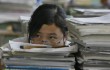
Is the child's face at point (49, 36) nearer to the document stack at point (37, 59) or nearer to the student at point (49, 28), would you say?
the student at point (49, 28)

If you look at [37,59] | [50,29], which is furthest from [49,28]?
[37,59]

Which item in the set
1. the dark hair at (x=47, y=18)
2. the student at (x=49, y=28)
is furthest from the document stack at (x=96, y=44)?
the dark hair at (x=47, y=18)

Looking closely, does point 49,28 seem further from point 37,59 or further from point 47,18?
point 37,59

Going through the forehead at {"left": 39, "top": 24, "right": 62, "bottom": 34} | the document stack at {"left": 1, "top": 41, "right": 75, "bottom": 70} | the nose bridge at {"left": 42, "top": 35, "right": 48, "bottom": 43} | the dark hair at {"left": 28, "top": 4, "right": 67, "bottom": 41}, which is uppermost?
the dark hair at {"left": 28, "top": 4, "right": 67, "bottom": 41}

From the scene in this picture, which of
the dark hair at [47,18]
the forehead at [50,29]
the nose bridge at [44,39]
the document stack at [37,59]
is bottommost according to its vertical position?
the document stack at [37,59]

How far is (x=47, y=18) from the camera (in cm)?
126

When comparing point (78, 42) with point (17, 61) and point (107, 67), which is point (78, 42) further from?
point (17, 61)

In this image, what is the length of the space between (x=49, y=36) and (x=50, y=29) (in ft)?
0.12

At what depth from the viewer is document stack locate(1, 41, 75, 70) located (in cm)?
105

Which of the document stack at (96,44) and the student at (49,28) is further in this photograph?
the student at (49,28)

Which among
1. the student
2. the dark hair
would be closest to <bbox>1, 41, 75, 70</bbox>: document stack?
the student

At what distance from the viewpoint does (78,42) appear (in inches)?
45.4

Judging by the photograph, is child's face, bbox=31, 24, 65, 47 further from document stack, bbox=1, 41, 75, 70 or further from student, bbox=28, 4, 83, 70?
document stack, bbox=1, 41, 75, 70

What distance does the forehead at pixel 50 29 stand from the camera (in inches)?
48.1
